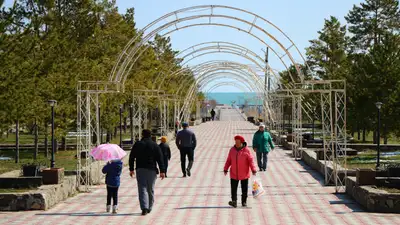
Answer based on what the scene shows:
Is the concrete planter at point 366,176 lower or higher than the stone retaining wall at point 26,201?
higher

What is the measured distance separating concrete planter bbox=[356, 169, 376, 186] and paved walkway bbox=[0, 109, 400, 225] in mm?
495

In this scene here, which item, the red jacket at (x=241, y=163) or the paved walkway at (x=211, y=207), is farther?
the red jacket at (x=241, y=163)

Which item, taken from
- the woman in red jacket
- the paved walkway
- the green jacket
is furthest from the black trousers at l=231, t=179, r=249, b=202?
the green jacket

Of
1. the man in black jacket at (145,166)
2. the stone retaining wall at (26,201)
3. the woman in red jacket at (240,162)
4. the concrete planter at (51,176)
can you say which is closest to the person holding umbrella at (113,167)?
the man in black jacket at (145,166)

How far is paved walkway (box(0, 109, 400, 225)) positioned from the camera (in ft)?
42.1

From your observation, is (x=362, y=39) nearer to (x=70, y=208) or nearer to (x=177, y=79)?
(x=177, y=79)

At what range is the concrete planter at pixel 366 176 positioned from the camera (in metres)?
15.6

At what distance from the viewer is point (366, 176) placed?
1566 centimetres

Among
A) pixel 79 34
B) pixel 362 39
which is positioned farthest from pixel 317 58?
pixel 79 34

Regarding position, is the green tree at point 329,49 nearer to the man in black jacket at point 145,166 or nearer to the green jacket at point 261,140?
the green jacket at point 261,140

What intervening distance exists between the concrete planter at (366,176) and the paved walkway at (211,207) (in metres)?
0.49

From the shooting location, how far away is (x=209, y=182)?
19828 millimetres

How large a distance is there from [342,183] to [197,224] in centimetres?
776

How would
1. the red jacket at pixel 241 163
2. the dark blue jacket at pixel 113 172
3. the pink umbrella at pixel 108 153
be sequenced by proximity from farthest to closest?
1. the red jacket at pixel 241 163
2. the dark blue jacket at pixel 113 172
3. the pink umbrella at pixel 108 153
